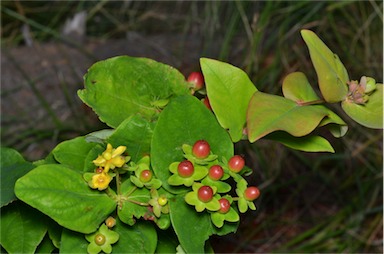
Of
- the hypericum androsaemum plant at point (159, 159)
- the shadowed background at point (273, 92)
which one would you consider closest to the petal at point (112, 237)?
the hypericum androsaemum plant at point (159, 159)

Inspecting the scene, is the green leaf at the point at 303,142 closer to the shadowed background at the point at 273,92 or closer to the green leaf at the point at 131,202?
the green leaf at the point at 131,202

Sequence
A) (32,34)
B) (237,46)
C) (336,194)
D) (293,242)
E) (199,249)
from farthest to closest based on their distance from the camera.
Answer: (32,34), (237,46), (336,194), (293,242), (199,249)

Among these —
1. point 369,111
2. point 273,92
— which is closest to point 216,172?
point 369,111

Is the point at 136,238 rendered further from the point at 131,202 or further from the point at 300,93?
the point at 300,93

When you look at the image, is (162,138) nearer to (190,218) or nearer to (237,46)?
(190,218)

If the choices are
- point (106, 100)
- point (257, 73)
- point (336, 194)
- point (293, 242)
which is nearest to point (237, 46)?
point (257, 73)

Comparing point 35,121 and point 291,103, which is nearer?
point 291,103

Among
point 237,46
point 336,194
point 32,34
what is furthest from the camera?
point 32,34

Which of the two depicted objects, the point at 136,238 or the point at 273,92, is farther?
the point at 273,92
